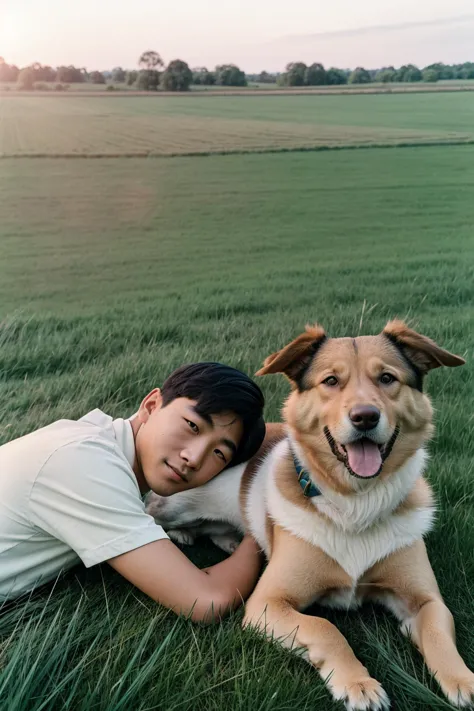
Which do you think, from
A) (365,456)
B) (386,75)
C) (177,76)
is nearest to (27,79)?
(177,76)

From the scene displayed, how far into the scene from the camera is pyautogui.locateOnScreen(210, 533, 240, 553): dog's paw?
2.29 m

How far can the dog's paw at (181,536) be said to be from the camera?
2340 mm

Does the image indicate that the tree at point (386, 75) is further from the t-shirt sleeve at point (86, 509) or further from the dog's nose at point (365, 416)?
the t-shirt sleeve at point (86, 509)

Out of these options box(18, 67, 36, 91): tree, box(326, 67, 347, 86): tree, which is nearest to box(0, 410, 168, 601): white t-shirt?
box(18, 67, 36, 91): tree

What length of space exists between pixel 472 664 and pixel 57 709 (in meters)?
1.10

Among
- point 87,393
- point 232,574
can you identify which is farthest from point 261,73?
point 232,574

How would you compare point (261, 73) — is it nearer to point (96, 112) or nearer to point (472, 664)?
point (96, 112)

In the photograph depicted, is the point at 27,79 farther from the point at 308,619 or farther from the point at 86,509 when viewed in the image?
the point at 308,619

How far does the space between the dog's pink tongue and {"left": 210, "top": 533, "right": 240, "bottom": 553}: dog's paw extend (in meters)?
0.76

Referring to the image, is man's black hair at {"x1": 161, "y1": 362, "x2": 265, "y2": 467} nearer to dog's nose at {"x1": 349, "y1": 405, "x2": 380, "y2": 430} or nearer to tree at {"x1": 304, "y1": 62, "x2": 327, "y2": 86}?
dog's nose at {"x1": 349, "y1": 405, "x2": 380, "y2": 430}

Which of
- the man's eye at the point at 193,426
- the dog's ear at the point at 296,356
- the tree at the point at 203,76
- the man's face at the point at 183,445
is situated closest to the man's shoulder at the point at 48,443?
the man's face at the point at 183,445

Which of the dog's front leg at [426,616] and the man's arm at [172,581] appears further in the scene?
the man's arm at [172,581]

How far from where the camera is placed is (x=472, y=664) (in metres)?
1.64

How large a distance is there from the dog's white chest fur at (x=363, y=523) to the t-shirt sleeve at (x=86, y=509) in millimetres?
498
